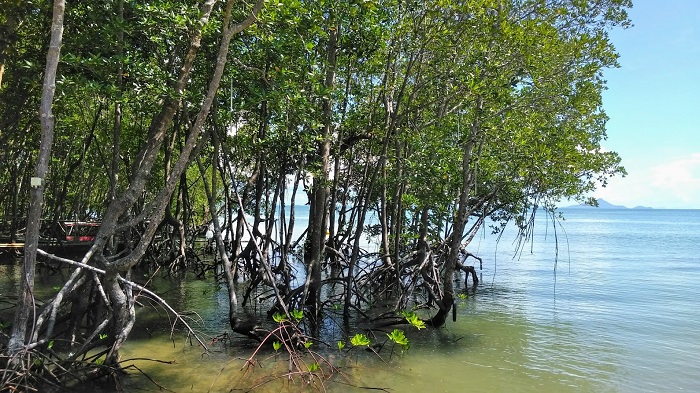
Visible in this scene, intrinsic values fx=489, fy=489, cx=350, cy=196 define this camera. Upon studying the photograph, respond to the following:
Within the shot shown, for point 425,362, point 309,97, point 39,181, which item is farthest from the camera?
point 309,97

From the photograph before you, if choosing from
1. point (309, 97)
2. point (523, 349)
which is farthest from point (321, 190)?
point (523, 349)

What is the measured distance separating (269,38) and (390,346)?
4613mm

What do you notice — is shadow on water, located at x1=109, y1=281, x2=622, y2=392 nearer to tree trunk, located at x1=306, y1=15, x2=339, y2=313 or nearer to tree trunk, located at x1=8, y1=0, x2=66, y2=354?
tree trunk, located at x1=306, y1=15, x2=339, y2=313

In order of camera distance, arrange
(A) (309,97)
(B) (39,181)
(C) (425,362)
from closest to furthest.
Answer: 1. (B) (39,181)
2. (C) (425,362)
3. (A) (309,97)

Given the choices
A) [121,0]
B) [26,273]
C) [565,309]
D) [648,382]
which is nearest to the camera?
[26,273]

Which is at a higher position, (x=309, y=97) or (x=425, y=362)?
(x=309, y=97)

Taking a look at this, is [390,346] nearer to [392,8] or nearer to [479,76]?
[479,76]

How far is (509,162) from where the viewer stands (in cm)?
830

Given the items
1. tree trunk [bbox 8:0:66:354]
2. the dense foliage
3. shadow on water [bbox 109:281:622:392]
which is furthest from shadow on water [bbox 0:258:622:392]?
tree trunk [bbox 8:0:66:354]

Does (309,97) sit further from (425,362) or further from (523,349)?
(523,349)

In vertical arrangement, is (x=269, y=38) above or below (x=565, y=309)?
above

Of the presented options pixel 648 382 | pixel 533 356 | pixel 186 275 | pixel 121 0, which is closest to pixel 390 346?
pixel 533 356

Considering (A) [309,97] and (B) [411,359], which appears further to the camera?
(A) [309,97]

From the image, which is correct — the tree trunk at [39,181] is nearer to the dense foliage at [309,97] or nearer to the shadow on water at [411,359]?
the dense foliage at [309,97]
